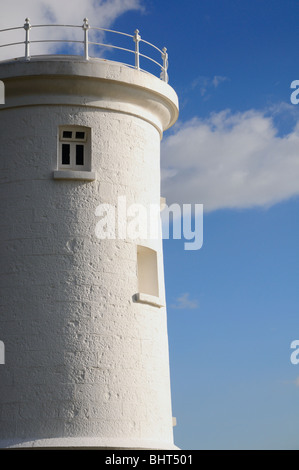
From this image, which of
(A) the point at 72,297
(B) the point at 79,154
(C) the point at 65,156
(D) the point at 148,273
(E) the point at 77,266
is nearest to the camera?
(A) the point at 72,297

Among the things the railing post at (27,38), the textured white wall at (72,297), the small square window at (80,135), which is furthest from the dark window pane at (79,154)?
the railing post at (27,38)

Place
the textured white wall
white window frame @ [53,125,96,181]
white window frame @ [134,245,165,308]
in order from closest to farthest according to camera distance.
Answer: the textured white wall, white window frame @ [53,125,96,181], white window frame @ [134,245,165,308]

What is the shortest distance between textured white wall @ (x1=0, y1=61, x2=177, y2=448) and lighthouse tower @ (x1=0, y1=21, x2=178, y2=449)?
0.06 ft

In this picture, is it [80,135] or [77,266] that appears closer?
[77,266]

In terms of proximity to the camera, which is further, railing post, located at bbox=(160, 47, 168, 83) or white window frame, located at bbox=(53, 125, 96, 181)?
railing post, located at bbox=(160, 47, 168, 83)

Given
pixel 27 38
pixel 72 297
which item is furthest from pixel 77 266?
pixel 27 38

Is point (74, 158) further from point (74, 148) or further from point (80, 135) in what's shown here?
point (80, 135)

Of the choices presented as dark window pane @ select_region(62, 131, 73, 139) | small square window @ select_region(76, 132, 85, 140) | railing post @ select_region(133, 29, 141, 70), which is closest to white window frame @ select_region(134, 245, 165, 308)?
small square window @ select_region(76, 132, 85, 140)

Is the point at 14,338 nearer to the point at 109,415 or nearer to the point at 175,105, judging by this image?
the point at 109,415

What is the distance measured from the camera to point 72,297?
58.6ft

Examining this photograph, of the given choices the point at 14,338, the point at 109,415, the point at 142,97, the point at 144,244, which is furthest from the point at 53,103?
the point at 109,415

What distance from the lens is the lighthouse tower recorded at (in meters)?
17.5

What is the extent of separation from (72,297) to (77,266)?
0.60m

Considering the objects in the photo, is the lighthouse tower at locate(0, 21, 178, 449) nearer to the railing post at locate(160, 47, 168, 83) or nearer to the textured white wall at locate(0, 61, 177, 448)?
the textured white wall at locate(0, 61, 177, 448)
